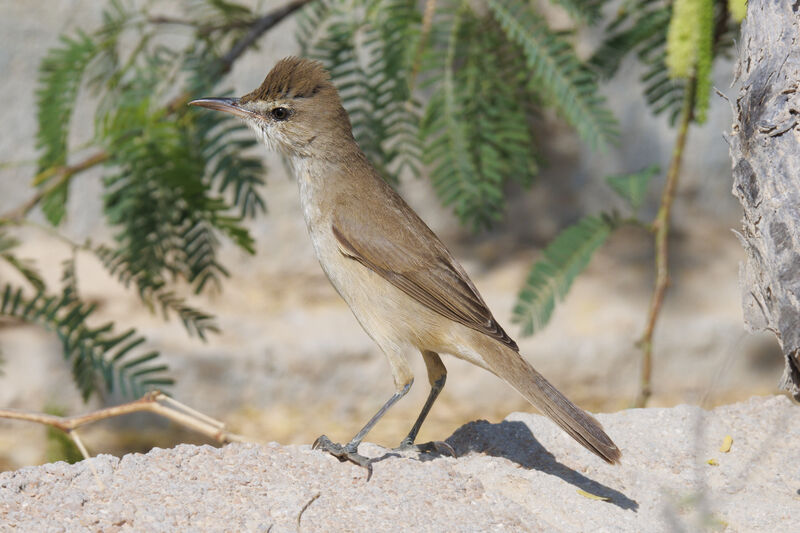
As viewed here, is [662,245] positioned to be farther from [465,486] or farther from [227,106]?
[227,106]

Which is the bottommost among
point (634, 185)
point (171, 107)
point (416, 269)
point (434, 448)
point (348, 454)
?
point (434, 448)

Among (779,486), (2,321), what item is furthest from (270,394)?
(779,486)

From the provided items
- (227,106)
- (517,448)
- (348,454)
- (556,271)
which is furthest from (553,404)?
(227,106)

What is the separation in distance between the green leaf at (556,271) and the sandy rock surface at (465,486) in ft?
3.61

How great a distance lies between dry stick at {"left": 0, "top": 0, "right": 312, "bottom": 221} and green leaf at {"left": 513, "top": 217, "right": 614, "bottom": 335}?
6.79 feet

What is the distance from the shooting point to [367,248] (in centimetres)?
379

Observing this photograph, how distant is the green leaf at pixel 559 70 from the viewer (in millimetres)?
4762

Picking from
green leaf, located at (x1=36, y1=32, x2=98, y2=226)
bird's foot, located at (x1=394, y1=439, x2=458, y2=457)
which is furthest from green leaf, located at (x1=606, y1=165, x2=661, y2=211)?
green leaf, located at (x1=36, y1=32, x2=98, y2=226)

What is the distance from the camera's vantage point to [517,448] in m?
3.66

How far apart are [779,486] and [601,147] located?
6.56 feet

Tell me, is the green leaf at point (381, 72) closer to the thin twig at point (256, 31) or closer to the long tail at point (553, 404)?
the thin twig at point (256, 31)

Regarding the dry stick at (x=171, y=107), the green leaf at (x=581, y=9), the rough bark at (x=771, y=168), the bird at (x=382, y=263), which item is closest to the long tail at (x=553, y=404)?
the bird at (x=382, y=263)

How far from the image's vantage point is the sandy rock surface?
285 centimetres

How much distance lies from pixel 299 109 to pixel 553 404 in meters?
1.75
